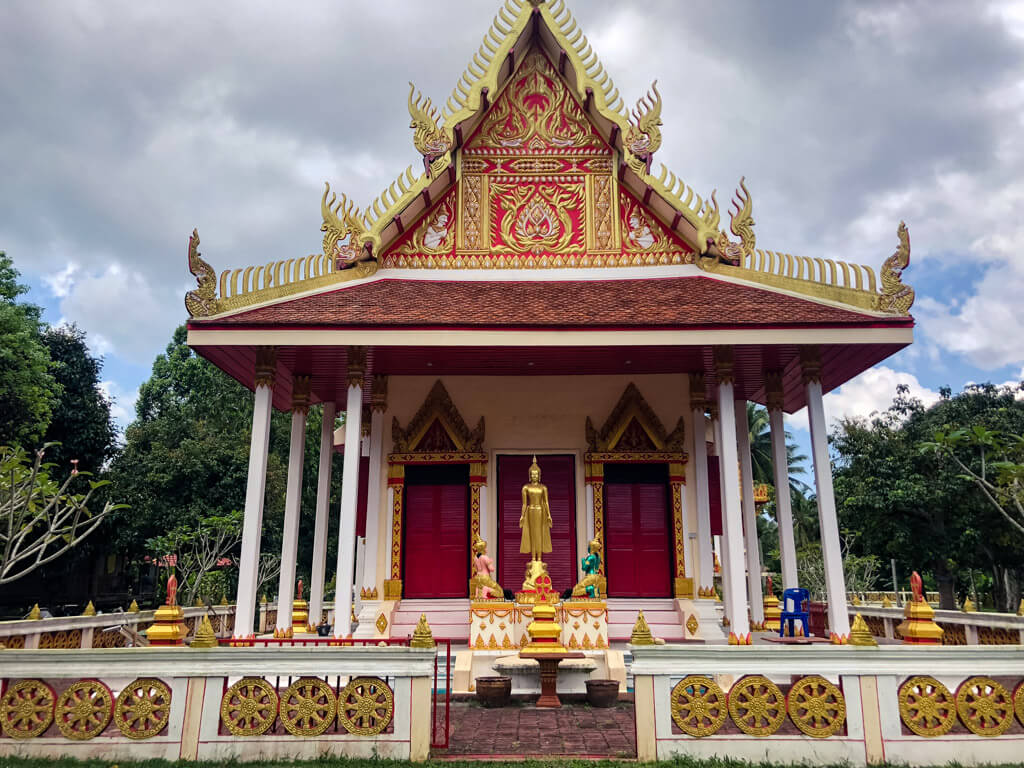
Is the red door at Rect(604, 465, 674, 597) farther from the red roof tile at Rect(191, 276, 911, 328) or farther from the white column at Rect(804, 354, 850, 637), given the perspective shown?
the red roof tile at Rect(191, 276, 911, 328)

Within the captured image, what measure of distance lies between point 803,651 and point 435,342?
5.55m

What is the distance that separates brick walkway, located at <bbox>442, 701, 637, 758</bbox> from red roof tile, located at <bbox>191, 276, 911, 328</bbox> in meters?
4.44

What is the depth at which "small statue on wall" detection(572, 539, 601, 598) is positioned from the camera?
1005 cm

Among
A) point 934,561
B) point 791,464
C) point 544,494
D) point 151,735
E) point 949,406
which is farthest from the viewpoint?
point 791,464

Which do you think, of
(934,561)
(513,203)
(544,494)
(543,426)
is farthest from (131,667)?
(934,561)

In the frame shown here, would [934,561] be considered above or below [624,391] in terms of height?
below

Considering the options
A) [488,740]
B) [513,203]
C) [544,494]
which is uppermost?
[513,203]

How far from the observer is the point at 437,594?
12.1 meters

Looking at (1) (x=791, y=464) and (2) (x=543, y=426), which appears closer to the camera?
(2) (x=543, y=426)

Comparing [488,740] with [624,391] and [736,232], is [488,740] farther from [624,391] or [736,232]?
[736,232]

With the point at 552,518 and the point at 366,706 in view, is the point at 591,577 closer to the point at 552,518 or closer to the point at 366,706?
the point at 552,518

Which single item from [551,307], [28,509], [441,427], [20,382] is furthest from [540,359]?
[20,382]

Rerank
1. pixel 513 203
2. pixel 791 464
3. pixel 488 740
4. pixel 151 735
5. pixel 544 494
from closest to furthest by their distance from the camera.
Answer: pixel 151 735 < pixel 488 740 < pixel 544 494 < pixel 513 203 < pixel 791 464

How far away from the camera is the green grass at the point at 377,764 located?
5.38 metres
